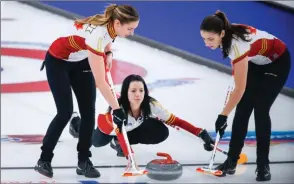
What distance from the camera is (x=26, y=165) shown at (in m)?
3.44

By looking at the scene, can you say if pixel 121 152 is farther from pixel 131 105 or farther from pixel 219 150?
pixel 219 150

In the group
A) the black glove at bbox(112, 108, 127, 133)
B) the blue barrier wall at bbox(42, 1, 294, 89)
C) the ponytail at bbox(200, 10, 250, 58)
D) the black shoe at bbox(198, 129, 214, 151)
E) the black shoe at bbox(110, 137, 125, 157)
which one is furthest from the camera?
the blue barrier wall at bbox(42, 1, 294, 89)

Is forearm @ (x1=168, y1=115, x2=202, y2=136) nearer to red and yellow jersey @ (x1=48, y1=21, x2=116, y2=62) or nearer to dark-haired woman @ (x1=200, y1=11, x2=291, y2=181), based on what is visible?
dark-haired woman @ (x1=200, y1=11, x2=291, y2=181)

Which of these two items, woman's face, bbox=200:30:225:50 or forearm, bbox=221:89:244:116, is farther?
forearm, bbox=221:89:244:116

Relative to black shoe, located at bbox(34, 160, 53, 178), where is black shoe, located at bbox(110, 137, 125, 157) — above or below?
below

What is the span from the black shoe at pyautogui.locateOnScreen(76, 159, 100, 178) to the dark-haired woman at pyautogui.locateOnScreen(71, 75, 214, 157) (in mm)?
181

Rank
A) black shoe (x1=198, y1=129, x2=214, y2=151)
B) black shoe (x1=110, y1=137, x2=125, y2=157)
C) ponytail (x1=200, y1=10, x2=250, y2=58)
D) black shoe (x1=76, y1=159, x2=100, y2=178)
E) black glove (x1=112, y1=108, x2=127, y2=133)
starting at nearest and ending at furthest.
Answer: ponytail (x1=200, y1=10, x2=250, y2=58)
black glove (x1=112, y1=108, x2=127, y2=133)
black shoe (x1=76, y1=159, x2=100, y2=178)
black shoe (x1=198, y1=129, x2=214, y2=151)
black shoe (x1=110, y1=137, x2=125, y2=157)

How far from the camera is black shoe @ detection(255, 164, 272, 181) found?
3.29 meters

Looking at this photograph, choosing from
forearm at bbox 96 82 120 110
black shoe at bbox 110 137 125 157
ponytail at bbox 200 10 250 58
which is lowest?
black shoe at bbox 110 137 125 157

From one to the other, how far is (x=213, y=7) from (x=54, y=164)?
7.74 feet

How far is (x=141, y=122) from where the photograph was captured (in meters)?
3.75

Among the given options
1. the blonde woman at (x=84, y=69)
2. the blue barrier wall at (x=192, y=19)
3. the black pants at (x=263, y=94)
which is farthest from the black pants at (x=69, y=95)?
the blue barrier wall at (x=192, y=19)

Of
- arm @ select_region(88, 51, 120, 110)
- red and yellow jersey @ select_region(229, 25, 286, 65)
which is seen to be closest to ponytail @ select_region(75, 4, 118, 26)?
arm @ select_region(88, 51, 120, 110)

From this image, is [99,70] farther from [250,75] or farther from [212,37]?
[250,75]
